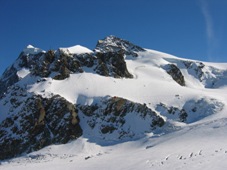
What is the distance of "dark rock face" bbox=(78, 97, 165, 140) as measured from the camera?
54.1 m

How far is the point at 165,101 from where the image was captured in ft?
197

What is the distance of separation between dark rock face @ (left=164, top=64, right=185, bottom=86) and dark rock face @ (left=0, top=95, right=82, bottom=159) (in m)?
31.8

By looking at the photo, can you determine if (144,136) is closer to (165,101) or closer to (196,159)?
(165,101)

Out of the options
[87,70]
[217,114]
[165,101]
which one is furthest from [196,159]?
[87,70]

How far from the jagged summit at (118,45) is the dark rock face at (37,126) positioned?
114 ft

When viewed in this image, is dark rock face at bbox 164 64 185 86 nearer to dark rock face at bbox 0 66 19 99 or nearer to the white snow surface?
the white snow surface

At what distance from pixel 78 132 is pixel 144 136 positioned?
38.6 ft

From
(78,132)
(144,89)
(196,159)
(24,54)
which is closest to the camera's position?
(196,159)

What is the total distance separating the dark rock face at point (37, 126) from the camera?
178 feet

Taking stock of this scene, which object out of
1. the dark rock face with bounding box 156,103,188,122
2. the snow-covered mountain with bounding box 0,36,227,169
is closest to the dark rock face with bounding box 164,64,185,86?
the snow-covered mountain with bounding box 0,36,227,169

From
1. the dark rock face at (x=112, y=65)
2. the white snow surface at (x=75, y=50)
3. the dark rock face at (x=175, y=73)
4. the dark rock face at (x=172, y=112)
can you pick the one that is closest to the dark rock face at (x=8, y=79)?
the white snow surface at (x=75, y=50)

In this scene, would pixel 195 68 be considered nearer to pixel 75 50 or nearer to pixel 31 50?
pixel 75 50

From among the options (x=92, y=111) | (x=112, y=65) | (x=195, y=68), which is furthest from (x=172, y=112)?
(x=195, y=68)

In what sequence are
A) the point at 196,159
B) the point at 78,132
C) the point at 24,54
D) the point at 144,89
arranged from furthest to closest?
the point at 24,54
the point at 144,89
the point at 78,132
the point at 196,159
